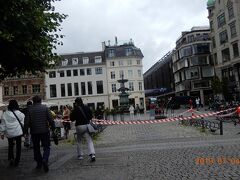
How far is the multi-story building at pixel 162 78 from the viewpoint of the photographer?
354 feet

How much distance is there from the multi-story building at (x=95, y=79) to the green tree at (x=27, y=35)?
6429 cm

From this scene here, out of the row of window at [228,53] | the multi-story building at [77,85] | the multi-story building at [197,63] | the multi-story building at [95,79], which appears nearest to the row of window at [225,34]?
the row of window at [228,53]

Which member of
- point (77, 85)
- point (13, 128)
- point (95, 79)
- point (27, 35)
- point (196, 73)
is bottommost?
point (13, 128)

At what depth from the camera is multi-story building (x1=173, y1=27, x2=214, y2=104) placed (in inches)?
3322

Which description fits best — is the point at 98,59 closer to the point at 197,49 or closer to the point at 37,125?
the point at 197,49

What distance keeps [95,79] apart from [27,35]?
222 feet

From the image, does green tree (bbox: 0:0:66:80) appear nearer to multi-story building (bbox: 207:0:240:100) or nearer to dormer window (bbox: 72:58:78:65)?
multi-story building (bbox: 207:0:240:100)

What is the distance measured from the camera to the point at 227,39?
195ft

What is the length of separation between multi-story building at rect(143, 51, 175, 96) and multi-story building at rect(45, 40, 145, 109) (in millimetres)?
24570

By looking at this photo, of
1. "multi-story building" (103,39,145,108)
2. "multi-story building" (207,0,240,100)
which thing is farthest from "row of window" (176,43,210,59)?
"multi-story building" (207,0,240,100)

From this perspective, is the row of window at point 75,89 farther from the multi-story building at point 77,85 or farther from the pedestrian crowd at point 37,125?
the pedestrian crowd at point 37,125

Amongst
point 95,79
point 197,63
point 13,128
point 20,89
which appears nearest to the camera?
point 13,128

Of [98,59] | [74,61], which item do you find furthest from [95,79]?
[74,61]

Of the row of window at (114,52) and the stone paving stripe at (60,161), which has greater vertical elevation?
the row of window at (114,52)
